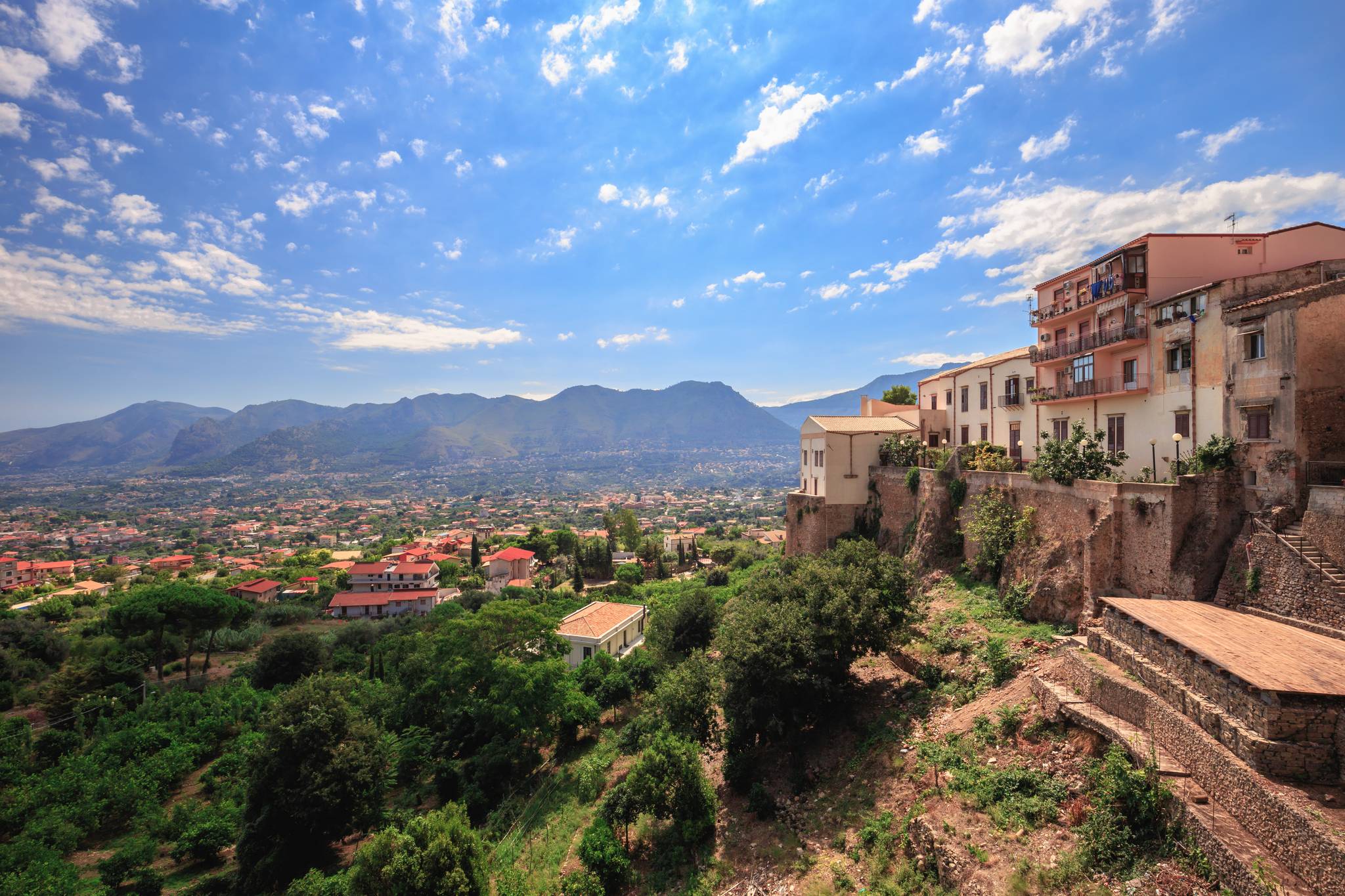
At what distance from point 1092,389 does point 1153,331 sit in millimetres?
3029

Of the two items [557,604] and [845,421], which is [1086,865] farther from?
[557,604]

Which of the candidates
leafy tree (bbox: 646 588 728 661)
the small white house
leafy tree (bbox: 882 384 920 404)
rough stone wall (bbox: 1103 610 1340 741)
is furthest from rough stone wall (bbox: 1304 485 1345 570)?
the small white house

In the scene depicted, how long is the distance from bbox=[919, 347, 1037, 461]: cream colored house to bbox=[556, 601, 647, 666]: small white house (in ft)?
81.8

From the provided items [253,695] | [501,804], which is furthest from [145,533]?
[501,804]

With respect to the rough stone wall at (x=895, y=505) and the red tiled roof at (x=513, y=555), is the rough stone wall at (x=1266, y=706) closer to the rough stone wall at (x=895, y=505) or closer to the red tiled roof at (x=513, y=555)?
the rough stone wall at (x=895, y=505)

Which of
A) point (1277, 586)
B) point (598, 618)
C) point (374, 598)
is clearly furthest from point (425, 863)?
point (374, 598)

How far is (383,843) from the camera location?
48.2 ft

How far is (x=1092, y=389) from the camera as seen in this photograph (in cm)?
2091

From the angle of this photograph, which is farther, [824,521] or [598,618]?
[598,618]

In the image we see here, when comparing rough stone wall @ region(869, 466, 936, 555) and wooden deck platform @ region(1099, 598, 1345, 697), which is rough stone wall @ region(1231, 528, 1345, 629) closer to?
wooden deck platform @ region(1099, 598, 1345, 697)

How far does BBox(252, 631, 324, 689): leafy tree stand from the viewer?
129 feet

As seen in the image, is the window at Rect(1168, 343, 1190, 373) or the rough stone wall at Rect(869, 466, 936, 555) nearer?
the window at Rect(1168, 343, 1190, 373)

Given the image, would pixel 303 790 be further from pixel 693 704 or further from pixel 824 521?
pixel 824 521

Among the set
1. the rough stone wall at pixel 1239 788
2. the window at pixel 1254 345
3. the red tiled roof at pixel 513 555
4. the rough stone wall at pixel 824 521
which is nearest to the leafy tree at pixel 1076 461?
the window at pixel 1254 345
